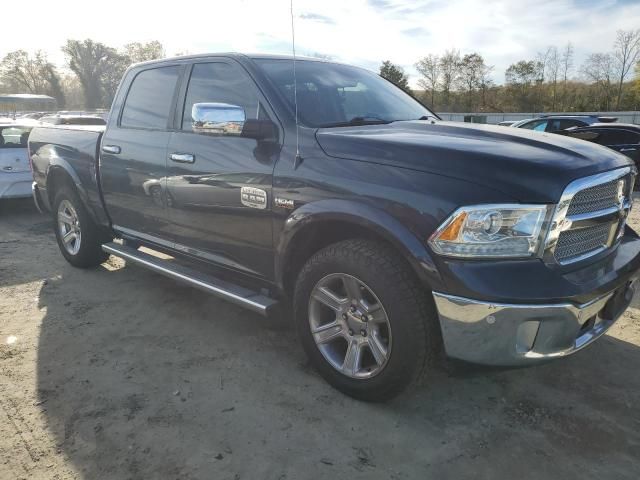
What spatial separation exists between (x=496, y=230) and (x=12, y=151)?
321 inches

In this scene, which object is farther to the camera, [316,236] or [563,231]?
[316,236]

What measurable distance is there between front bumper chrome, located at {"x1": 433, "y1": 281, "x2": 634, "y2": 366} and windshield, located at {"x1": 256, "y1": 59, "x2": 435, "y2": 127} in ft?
4.64

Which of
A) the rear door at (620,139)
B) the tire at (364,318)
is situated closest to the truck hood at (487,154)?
the tire at (364,318)

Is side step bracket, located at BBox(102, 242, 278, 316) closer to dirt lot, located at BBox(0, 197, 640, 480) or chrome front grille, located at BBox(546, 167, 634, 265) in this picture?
dirt lot, located at BBox(0, 197, 640, 480)

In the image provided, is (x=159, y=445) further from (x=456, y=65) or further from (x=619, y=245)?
(x=456, y=65)

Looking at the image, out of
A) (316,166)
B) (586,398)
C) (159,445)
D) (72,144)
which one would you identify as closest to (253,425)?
(159,445)

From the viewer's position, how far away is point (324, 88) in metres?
3.43

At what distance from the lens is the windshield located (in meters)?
3.19

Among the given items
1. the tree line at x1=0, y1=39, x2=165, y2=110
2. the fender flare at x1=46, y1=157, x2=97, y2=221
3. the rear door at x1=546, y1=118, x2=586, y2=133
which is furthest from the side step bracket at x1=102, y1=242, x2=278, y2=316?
the tree line at x1=0, y1=39, x2=165, y2=110

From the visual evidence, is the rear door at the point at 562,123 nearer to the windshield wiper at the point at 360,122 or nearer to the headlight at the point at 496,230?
the windshield wiper at the point at 360,122

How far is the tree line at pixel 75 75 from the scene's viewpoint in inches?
2388

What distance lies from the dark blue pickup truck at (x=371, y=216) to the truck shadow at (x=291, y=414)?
299 millimetres

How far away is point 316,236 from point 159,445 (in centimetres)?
135

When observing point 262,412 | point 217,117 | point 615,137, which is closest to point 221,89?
point 217,117
